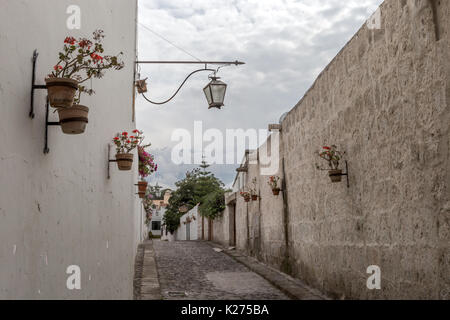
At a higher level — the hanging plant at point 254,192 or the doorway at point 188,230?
the hanging plant at point 254,192

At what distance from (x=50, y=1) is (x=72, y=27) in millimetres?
504

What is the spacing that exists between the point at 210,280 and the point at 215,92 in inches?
157

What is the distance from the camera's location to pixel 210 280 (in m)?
9.06

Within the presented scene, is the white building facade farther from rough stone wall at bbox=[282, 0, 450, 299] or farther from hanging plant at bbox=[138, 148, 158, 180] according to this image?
hanging plant at bbox=[138, 148, 158, 180]

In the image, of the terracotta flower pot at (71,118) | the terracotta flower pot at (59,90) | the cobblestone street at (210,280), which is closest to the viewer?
the terracotta flower pot at (59,90)

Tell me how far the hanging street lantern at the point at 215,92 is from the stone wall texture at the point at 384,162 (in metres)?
1.59

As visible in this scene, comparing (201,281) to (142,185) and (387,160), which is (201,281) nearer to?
(142,185)

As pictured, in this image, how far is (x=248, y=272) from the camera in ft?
33.8

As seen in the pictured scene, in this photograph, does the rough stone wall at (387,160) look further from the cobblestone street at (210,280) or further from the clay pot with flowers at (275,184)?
the clay pot with flowers at (275,184)

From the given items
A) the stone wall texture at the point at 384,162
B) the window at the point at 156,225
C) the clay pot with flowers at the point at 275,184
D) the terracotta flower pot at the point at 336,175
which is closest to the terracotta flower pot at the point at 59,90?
the stone wall texture at the point at 384,162

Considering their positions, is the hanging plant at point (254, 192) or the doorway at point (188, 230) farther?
the doorway at point (188, 230)

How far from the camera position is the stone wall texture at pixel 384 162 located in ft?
12.6

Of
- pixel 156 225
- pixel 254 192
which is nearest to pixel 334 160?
pixel 254 192

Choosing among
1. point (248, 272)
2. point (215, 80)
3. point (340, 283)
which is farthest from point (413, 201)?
point (248, 272)
